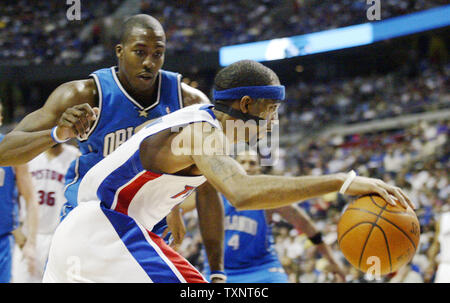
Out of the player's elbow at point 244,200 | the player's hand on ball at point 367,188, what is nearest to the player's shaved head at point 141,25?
the player's elbow at point 244,200

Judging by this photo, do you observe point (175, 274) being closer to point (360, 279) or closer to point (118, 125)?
point (118, 125)

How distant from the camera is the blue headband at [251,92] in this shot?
101 inches

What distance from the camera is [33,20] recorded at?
15.2 m

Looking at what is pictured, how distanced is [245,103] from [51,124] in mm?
1264

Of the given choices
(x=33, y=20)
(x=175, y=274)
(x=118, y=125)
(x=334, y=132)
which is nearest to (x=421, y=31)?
(x=334, y=132)

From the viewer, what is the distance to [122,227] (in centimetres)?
238

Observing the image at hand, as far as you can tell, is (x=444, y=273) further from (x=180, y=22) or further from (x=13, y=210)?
(x=180, y=22)

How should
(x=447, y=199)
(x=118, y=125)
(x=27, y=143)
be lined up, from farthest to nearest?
(x=447, y=199) → (x=118, y=125) → (x=27, y=143)

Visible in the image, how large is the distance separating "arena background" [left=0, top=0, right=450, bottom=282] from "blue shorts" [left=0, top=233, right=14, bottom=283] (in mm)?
8464

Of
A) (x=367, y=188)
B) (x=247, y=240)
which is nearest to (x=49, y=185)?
(x=247, y=240)

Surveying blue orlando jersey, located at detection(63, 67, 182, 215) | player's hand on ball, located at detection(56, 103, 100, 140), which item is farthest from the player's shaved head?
player's hand on ball, located at detection(56, 103, 100, 140)

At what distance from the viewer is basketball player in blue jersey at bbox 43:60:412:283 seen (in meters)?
2.15

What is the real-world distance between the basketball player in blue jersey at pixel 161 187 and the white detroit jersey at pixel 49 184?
3137 millimetres

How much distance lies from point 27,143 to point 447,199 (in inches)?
335
